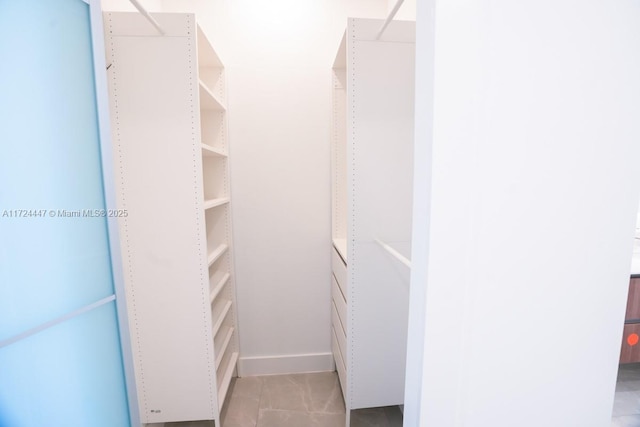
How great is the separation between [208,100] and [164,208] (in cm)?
74

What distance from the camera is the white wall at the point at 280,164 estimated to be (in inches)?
78.6

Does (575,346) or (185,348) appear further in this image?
(185,348)

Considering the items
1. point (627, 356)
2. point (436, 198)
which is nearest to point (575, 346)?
point (436, 198)

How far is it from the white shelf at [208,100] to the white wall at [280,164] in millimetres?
144

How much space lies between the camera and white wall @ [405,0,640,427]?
55 centimetres

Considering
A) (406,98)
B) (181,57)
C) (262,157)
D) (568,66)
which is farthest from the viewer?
(262,157)

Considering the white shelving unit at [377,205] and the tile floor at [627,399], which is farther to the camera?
the tile floor at [627,399]

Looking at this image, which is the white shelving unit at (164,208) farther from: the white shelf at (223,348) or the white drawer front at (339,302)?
the white drawer front at (339,302)

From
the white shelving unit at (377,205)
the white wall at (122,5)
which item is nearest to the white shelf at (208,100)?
the white wall at (122,5)

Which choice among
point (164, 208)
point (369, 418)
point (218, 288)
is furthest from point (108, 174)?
point (369, 418)

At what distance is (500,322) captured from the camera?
Result: 1.98 feet

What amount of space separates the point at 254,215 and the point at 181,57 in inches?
43.3

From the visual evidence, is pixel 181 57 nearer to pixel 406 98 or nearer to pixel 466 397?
pixel 406 98

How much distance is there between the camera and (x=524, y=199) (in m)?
0.58
